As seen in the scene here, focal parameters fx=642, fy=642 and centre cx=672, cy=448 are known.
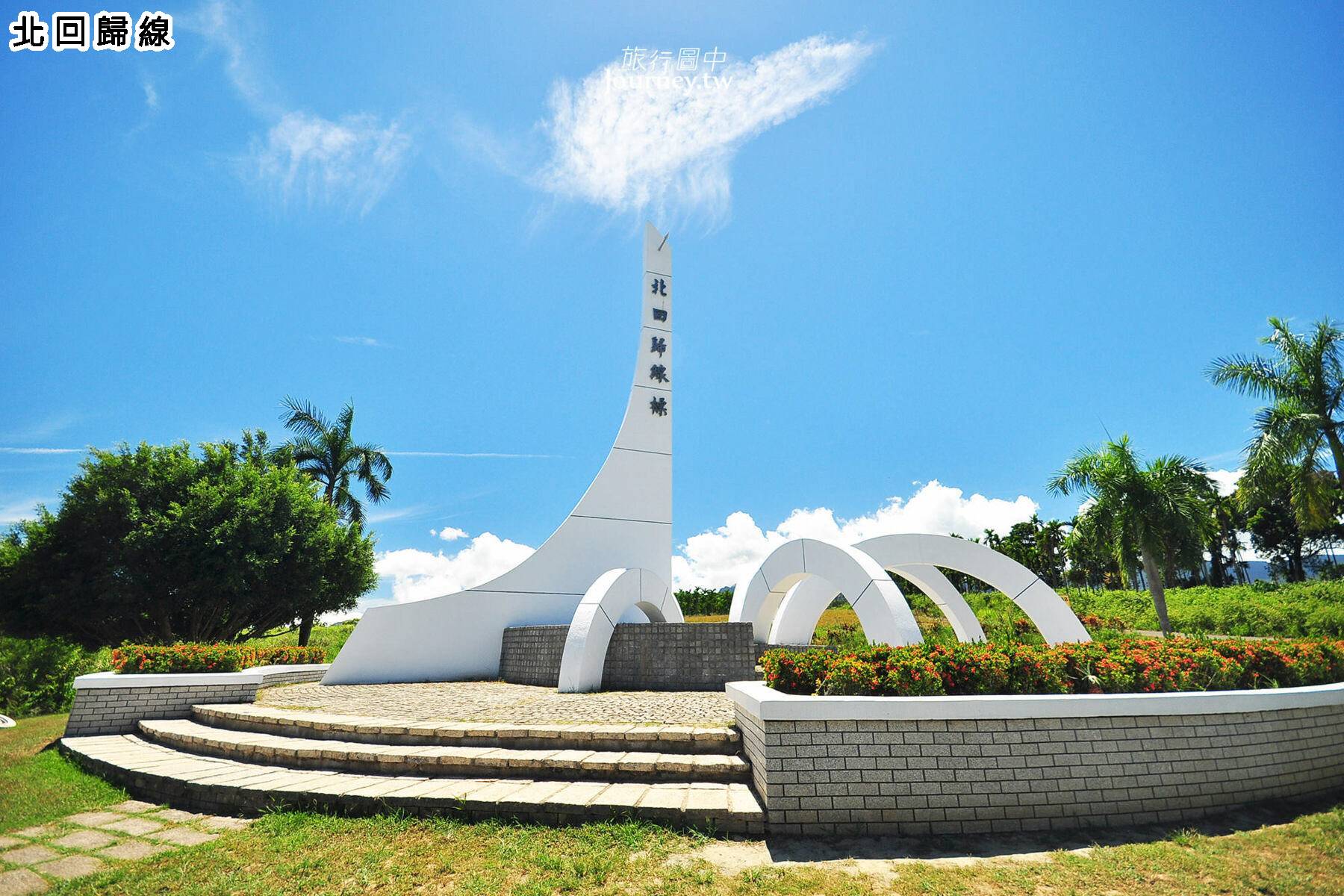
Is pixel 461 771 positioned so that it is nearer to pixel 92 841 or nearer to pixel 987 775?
pixel 92 841

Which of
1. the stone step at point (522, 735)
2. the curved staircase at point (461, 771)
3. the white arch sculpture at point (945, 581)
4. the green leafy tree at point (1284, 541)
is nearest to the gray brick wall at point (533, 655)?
the white arch sculpture at point (945, 581)

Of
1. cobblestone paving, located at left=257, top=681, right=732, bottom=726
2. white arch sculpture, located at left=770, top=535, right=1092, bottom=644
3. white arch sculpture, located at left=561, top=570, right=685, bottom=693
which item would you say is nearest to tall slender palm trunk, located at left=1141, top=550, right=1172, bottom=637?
white arch sculpture, located at left=770, top=535, right=1092, bottom=644

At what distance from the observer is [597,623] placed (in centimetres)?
1170

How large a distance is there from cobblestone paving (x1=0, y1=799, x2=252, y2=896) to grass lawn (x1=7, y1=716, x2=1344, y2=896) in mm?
244

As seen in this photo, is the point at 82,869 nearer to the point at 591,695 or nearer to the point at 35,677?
the point at 591,695

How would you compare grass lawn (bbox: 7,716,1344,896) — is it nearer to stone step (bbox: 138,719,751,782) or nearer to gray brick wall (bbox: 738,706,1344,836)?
gray brick wall (bbox: 738,706,1344,836)

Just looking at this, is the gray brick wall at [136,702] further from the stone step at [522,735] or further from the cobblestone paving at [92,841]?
the cobblestone paving at [92,841]

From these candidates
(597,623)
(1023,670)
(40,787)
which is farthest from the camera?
(597,623)

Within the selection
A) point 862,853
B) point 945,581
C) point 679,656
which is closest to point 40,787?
point 862,853

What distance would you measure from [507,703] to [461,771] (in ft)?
12.6

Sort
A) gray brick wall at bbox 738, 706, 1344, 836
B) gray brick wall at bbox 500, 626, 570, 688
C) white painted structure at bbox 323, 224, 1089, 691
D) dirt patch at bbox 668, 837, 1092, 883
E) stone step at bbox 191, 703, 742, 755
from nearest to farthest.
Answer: dirt patch at bbox 668, 837, 1092, 883
gray brick wall at bbox 738, 706, 1344, 836
stone step at bbox 191, 703, 742, 755
white painted structure at bbox 323, 224, 1089, 691
gray brick wall at bbox 500, 626, 570, 688

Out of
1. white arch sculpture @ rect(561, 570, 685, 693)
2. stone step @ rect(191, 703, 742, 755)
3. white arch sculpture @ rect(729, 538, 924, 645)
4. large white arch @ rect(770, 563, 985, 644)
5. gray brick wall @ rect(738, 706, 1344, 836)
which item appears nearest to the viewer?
gray brick wall @ rect(738, 706, 1344, 836)

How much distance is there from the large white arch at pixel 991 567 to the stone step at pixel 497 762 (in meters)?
5.91

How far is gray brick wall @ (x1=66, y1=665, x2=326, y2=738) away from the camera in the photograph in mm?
8508
